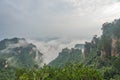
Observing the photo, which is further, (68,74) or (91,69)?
(91,69)

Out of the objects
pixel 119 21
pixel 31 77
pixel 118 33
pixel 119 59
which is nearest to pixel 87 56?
pixel 119 21

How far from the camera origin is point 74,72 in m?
94.4

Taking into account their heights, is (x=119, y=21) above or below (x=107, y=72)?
above

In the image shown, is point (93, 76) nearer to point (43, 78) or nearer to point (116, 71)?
point (43, 78)

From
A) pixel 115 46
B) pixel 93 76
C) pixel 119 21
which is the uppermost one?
pixel 119 21

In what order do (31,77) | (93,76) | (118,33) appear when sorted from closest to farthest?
(93,76)
(31,77)
(118,33)

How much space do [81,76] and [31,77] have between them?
57.5 ft

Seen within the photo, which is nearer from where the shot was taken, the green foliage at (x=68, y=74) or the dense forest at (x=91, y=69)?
the green foliage at (x=68, y=74)

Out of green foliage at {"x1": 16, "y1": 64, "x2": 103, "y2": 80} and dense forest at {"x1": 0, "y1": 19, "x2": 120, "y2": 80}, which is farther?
dense forest at {"x1": 0, "y1": 19, "x2": 120, "y2": 80}

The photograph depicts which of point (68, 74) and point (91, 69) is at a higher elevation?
point (91, 69)

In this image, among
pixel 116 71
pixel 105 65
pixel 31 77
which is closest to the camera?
pixel 31 77

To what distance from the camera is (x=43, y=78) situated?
3792 inches

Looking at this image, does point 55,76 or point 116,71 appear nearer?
point 55,76

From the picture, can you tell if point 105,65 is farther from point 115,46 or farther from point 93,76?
point 93,76
